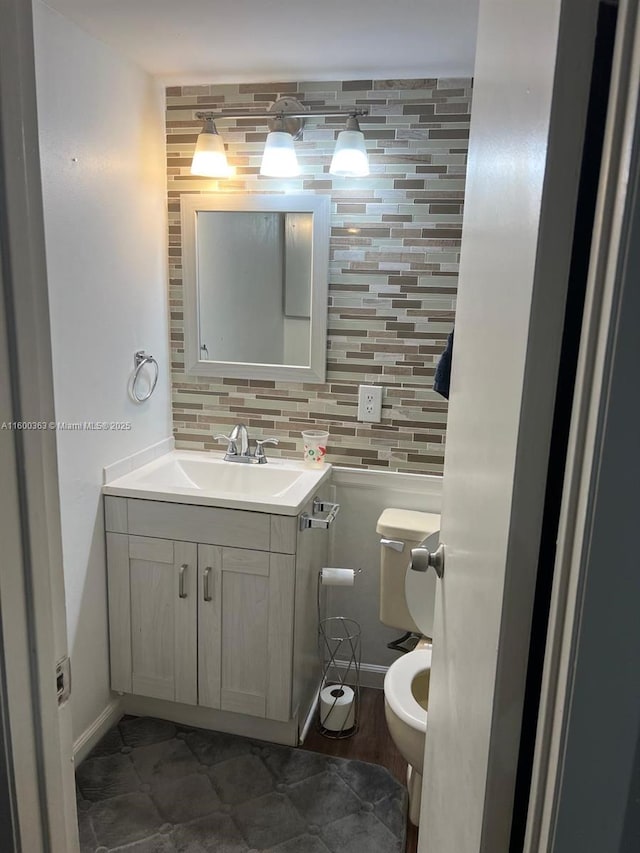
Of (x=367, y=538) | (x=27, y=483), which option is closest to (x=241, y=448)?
(x=367, y=538)

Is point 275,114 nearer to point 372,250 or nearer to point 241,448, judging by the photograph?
point 372,250

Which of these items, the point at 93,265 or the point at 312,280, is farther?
the point at 312,280

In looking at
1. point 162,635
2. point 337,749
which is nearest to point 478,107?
point 162,635

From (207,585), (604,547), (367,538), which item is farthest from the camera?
(367,538)

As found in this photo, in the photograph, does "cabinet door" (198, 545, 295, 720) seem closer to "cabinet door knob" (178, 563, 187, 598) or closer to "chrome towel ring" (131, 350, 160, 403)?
"cabinet door knob" (178, 563, 187, 598)

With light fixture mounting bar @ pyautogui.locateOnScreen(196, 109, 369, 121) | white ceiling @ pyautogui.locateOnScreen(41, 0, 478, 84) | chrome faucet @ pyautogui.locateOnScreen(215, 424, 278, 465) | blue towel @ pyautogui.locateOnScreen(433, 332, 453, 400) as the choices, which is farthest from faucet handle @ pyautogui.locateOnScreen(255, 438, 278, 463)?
white ceiling @ pyautogui.locateOnScreen(41, 0, 478, 84)

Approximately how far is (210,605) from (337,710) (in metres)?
0.61

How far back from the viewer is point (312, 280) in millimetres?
2229

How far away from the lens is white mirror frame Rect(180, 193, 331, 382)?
2.18m

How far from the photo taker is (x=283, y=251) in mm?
2250

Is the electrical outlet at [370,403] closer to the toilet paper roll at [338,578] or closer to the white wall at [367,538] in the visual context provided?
the white wall at [367,538]

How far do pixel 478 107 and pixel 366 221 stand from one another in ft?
3.95

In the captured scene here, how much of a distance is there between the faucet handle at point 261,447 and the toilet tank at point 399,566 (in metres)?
0.52

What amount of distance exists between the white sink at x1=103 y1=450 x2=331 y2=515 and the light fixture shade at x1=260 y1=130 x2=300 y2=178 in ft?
3.47
